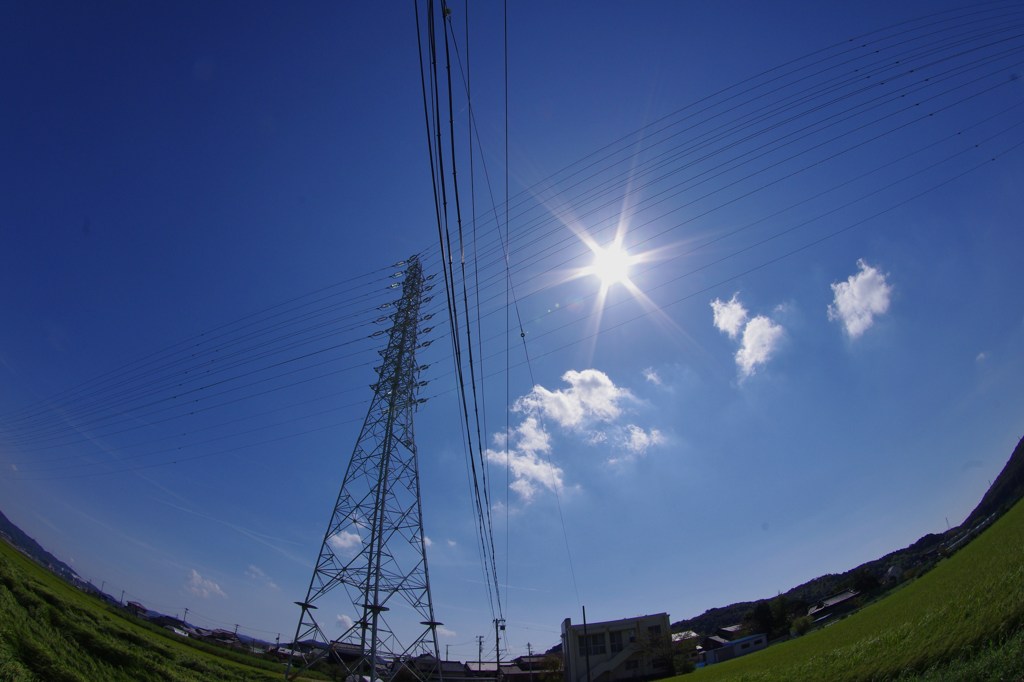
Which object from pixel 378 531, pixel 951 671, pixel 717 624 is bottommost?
pixel 717 624

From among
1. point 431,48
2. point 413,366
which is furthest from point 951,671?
point 413,366

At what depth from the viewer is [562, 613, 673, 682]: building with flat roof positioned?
46156mm

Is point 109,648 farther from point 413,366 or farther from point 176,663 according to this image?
point 413,366

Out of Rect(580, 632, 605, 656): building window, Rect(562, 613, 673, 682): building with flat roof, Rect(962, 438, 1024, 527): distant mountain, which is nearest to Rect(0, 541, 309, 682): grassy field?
Rect(562, 613, 673, 682): building with flat roof

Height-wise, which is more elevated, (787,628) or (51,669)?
(51,669)

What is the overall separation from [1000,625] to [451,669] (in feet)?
201

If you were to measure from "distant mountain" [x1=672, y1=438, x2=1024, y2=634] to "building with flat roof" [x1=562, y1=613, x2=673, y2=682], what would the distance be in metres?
25.7

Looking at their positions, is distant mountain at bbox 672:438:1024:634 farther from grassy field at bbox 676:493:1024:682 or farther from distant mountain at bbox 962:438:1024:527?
grassy field at bbox 676:493:1024:682

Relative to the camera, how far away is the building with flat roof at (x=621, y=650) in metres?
46.2

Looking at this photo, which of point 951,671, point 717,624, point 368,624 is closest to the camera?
point 951,671

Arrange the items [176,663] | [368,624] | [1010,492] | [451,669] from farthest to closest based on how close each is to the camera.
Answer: [1010,492], [451,669], [368,624], [176,663]

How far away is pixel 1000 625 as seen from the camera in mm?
9438

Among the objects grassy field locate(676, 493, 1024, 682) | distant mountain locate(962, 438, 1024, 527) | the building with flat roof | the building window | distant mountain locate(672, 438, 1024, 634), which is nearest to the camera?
grassy field locate(676, 493, 1024, 682)

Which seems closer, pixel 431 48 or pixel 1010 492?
pixel 431 48
